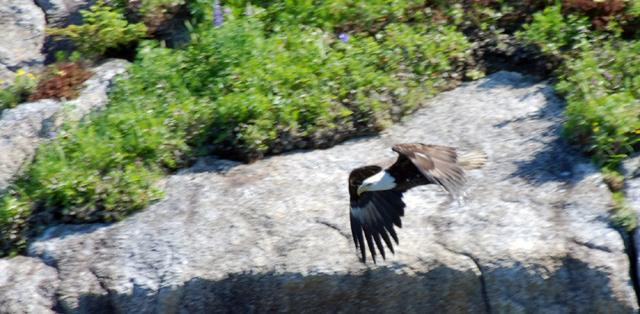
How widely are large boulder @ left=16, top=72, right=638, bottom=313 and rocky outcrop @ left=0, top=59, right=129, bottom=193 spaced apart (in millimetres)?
863

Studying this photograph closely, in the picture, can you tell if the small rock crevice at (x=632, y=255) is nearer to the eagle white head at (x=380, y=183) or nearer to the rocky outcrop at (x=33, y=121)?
the eagle white head at (x=380, y=183)

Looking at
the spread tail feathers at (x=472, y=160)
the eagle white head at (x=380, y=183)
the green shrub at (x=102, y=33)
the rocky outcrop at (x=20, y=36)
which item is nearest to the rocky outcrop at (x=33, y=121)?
the green shrub at (x=102, y=33)

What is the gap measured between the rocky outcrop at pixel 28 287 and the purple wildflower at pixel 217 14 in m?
2.52

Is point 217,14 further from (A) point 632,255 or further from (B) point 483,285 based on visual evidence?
(A) point 632,255

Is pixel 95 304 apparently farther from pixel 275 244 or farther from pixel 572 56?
pixel 572 56

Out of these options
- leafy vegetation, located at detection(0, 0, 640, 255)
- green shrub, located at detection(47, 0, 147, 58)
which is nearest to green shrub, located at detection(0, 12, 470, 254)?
leafy vegetation, located at detection(0, 0, 640, 255)

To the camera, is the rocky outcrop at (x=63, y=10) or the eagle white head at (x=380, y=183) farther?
the rocky outcrop at (x=63, y=10)

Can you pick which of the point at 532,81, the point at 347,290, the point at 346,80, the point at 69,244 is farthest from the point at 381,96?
the point at 69,244

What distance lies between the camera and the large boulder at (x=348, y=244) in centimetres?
634

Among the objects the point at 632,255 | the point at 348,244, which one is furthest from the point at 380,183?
the point at 632,255

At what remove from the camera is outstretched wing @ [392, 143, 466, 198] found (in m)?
6.04

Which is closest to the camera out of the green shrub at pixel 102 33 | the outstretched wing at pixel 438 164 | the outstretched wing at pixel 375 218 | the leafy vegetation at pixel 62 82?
the outstretched wing at pixel 438 164

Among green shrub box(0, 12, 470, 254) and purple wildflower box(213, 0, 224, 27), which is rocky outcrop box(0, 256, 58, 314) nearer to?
green shrub box(0, 12, 470, 254)

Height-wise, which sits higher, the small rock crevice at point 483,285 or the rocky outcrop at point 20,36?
the rocky outcrop at point 20,36
